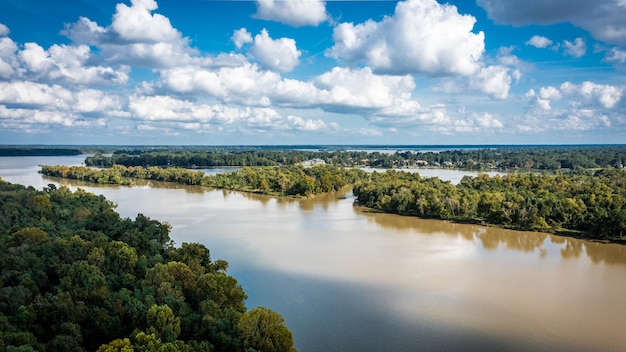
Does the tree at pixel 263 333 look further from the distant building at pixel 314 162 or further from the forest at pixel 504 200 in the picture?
the distant building at pixel 314 162

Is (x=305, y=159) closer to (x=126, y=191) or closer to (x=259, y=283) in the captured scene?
(x=126, y=191)

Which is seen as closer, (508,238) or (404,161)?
(508,238)

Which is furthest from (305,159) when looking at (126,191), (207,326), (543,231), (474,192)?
(207,326)

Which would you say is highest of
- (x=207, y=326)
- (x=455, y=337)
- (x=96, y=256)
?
(x=96, y=256)

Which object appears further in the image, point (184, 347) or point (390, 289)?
point (390, 289)

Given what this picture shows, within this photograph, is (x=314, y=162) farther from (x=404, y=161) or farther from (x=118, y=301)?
(x=118, y=301)

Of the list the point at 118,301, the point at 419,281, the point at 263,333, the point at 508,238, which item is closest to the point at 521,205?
the point at 508,238
